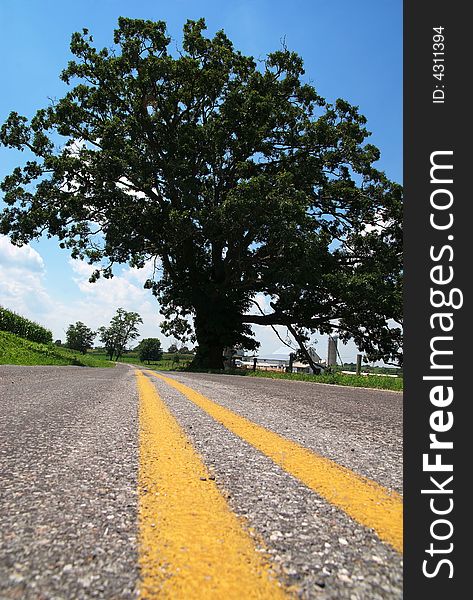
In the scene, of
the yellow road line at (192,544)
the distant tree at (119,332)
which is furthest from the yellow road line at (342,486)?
the distant tree at (119,332)

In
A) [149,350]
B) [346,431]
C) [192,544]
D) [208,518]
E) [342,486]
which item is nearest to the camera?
[192,544]

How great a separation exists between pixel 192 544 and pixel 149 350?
126781 mm

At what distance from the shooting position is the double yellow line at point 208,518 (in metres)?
0.91

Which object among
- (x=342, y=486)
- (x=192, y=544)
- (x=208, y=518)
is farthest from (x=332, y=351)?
(x=192, y=544)

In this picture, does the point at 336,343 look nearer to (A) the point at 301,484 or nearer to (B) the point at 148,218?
(B) the point at 148,218

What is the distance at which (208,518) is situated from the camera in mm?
1261

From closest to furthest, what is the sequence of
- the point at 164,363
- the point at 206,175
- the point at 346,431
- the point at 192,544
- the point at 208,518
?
the point at 192,544
the point at 208,518
the point at 346,431
the point at 206,175
the point at 164,363

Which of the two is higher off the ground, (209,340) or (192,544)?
(209,340)

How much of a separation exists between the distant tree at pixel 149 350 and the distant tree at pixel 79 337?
1628cm

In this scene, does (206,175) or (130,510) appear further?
(206,175)

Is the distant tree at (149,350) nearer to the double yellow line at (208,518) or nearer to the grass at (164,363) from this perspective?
the grass at (164,363)


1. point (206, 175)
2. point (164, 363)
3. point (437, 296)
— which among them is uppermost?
point (206, 175)

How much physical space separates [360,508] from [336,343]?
20.6m

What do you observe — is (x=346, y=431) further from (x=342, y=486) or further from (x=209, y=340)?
(x=209, y=340)
